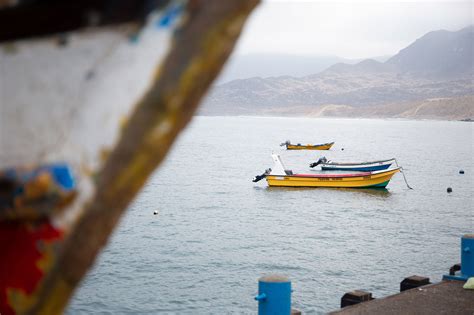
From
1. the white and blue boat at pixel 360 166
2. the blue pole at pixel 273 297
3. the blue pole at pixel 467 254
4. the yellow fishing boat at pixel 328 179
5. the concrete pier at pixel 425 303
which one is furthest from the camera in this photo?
the white and blue boat at pixel 360 166

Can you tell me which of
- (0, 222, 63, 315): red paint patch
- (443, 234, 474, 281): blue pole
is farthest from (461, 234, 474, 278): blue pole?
(0, 222, 63, 315): red paint patch

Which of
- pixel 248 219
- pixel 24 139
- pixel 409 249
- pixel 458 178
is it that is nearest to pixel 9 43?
pixel 24 139

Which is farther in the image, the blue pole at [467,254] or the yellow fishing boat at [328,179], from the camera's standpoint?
the yellow fishing boat at [328,179]

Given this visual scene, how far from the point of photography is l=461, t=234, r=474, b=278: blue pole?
11.7m

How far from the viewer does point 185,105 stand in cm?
166

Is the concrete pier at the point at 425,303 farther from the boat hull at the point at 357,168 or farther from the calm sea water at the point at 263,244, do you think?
the boat hull at the point at 357,168

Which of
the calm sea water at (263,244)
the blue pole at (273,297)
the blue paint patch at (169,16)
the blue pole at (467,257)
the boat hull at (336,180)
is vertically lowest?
the blue paint patch at (169,16)

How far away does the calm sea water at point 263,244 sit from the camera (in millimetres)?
21000

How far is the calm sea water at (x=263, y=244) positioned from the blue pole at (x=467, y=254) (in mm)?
5652

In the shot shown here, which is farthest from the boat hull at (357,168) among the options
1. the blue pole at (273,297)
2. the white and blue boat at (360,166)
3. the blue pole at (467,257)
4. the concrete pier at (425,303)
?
the blue pole at (273,297)

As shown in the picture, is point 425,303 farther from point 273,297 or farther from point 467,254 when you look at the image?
point 273,297

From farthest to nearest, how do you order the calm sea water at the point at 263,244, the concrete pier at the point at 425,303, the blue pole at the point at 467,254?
the calm sea water at the point at 263,244 < the blue pole at the point at 467,254 < the concrete pier at the point at 425,303

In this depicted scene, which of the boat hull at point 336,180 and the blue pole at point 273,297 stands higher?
the boat hull at point 336,180

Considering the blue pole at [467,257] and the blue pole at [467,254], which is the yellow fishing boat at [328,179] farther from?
the blue pole at [467,254]
